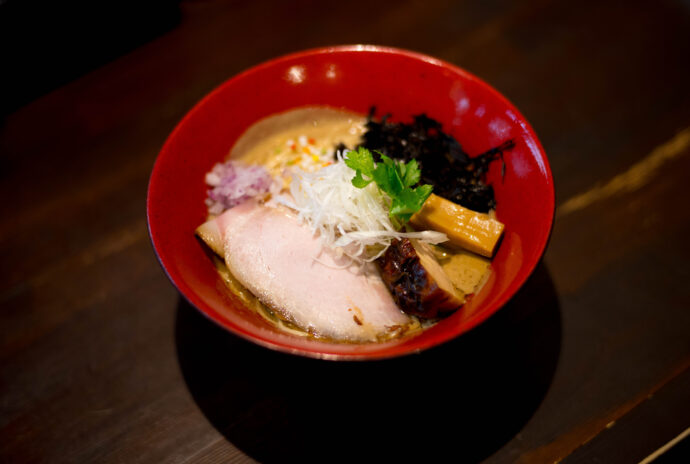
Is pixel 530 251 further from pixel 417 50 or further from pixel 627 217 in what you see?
pixel 417 50

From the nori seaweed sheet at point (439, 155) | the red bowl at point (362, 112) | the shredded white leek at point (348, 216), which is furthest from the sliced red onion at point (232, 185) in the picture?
the nori seaweed sheet at point (439, 155)

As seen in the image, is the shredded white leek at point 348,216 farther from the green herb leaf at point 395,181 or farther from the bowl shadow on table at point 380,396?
the bowl shadow on table at point 380,396

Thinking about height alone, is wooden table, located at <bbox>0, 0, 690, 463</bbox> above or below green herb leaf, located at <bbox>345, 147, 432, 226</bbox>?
below

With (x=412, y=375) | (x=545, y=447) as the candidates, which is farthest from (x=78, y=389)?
(x=545, y=447)

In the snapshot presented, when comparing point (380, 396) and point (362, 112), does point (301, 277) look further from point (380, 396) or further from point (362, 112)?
point (362, 112)

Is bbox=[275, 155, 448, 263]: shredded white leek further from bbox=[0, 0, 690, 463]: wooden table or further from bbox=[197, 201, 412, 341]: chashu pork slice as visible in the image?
bbox=[0, 0, 690, 463]: wooden table

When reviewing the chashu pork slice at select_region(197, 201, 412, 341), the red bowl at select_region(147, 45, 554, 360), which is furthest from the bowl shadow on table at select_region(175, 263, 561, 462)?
the red bowl at select_region(147, 45, 554, 360)

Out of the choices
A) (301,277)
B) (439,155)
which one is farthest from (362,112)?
(301,277)
